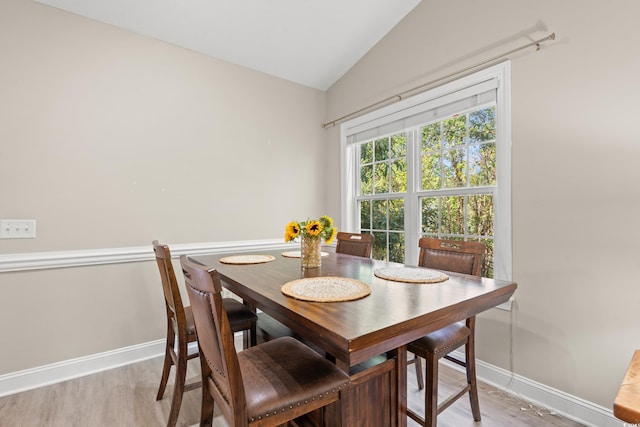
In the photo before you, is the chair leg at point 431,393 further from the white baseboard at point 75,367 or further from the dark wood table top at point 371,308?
the white baseboard at point 75,367

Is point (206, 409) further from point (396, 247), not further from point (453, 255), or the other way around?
point (396, 247)

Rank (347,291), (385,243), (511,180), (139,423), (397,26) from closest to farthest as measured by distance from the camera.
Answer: (347,291) < (139,423) < (511,180) < (397,26) < (385,243)

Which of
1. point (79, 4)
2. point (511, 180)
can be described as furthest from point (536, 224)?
point (79, 4)

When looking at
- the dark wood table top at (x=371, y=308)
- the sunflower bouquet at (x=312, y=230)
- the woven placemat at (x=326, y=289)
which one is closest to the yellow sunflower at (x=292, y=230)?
the sunflower bouquet at (x=312, y=230)

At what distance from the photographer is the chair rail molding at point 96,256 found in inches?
80.5

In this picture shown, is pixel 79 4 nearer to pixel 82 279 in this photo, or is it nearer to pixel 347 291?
pixel 82 279

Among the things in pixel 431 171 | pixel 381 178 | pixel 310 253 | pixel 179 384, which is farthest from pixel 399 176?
pixel 179 384

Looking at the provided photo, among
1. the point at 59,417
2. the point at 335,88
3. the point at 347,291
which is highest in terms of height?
the point at 335,88

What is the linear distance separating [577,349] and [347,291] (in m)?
1.50

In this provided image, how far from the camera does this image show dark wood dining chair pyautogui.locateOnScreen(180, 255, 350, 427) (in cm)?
92

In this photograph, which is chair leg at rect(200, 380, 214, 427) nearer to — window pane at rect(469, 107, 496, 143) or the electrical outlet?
the electrical outlet

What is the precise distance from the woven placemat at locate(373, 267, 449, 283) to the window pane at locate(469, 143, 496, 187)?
1.02 m

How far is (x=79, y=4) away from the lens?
217cm

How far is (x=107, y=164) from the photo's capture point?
2348 millimetres
